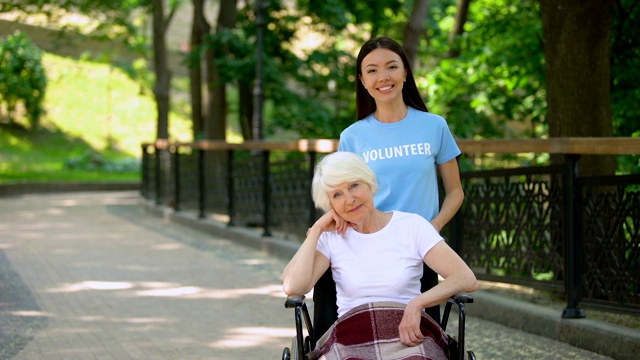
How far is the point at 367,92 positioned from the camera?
489cm

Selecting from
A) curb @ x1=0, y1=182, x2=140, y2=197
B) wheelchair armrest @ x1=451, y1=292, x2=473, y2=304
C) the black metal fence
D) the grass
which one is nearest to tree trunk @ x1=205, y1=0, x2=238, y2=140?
curb @ x1=0, y1=182, x2=140, y2=197

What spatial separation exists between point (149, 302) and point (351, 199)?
4.96 metres

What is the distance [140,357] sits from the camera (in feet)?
21.6

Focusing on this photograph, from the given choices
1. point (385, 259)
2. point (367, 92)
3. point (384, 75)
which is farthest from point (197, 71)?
point (385, 259)

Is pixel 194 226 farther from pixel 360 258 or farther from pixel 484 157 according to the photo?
pixel 360 258

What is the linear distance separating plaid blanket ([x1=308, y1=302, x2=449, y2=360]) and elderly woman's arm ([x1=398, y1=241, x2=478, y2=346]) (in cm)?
5

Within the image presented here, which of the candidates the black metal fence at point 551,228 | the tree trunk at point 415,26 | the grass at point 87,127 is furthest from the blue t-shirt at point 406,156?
the grass at point 87,127

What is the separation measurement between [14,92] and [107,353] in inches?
1455

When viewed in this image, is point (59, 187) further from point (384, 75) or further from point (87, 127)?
point (384, 75)

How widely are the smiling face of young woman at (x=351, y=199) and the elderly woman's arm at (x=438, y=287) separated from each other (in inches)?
12.2

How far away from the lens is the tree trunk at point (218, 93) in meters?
20.8

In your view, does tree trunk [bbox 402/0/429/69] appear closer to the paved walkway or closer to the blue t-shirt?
the paved walkway

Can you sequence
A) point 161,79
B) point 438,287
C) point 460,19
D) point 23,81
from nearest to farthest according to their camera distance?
point 438,287, point 460,19, point 161,79, point 23,81

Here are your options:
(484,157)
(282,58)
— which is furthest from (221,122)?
(484,157)
